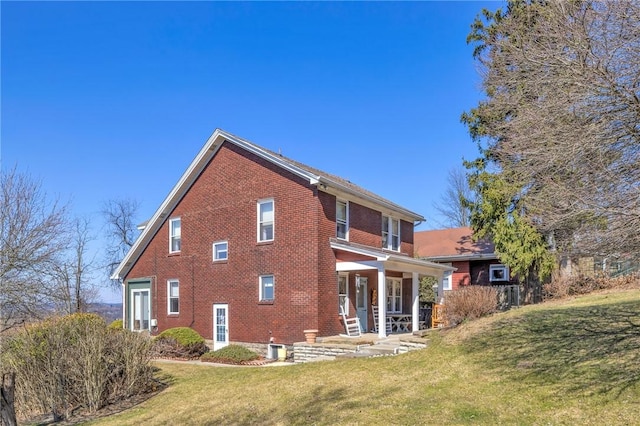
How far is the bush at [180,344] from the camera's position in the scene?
18.5m

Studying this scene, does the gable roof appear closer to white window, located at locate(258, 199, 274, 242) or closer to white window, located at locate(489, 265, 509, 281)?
white window, located at locate(258, 199, 274, 242)

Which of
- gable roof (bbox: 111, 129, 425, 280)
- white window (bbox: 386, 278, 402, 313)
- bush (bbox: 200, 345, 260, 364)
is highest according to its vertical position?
gable roof (bbox: 111, 129, 425, 280)

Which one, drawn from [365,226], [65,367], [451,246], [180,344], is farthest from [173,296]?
[451,246]

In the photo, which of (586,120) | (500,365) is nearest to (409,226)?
(500,365)

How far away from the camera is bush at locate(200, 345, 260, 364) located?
16784mm

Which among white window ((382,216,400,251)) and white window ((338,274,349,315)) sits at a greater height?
white window ((382,216,400,251))

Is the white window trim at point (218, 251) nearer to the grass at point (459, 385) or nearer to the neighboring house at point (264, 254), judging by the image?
the neighboring house at point (264, 254)

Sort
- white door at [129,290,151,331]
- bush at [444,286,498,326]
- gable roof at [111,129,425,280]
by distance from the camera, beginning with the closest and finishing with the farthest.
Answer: bush at [444,286,498,326] → gable roof at [111,129,425,280] → white door at [129,290,151,331]

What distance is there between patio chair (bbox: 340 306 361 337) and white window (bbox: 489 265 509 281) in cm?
1193

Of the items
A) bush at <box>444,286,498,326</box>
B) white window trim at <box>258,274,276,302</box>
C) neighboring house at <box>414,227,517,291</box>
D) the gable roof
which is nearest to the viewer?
bush at <box>444,286,498,326</box>

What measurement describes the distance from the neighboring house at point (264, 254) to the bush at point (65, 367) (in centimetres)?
667

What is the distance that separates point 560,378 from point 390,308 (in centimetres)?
1268

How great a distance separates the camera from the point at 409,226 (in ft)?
80.2

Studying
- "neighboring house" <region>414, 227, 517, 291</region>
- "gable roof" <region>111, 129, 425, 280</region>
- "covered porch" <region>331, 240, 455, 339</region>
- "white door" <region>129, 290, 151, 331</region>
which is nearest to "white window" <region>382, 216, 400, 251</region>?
"gable roof" <region>111, 129, 425, 280</region>
